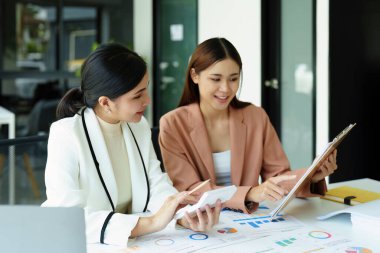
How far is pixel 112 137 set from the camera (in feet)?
6.02

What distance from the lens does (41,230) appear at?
842mm

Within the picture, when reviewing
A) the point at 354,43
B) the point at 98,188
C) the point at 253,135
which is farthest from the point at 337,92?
the point at 98,188

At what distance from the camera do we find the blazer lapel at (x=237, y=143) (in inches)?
83.3

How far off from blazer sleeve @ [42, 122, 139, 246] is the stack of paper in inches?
26.6

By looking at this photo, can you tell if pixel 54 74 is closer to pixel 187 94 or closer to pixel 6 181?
pixel 6 181

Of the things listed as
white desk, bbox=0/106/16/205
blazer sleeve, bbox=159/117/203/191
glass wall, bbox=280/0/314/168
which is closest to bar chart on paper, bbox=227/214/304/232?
blazer sleeve, bbox=159/117/203/191

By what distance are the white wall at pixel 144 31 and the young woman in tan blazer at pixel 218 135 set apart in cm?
448

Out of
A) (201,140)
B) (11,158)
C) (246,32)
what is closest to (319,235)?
(201,140)

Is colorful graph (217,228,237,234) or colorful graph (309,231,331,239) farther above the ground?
colorful graph (217,228,237,234)

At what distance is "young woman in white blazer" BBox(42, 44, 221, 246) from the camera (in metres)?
1.53

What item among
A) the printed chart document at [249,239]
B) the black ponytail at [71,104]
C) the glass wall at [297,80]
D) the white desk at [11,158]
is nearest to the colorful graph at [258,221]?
the printed chart document at [249,239]

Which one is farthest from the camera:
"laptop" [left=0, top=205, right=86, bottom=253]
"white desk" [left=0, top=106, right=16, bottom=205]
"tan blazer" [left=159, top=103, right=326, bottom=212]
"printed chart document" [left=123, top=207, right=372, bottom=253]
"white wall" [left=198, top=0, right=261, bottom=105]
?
"white wall" [left=198, top=0, right=261, bottom=105]

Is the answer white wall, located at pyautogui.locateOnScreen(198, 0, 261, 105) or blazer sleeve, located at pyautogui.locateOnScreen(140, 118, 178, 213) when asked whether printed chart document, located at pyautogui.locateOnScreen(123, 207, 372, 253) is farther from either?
white wall, located at pyautogui.locateOnScreen(198, 0, 261, 105)

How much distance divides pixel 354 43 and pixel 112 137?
2.58m
